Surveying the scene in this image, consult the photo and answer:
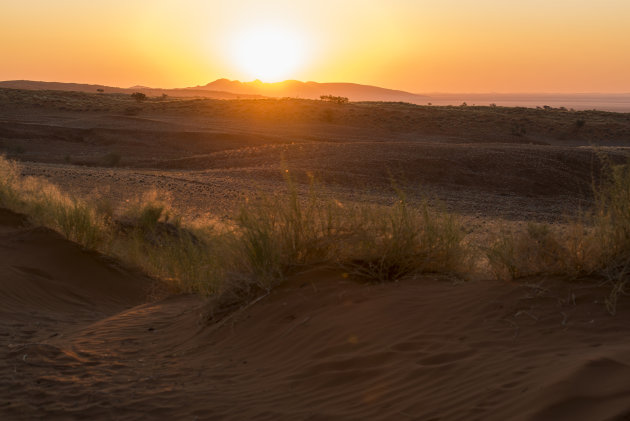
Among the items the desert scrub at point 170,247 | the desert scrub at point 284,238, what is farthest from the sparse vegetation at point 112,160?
the desert scrub at point 284,238

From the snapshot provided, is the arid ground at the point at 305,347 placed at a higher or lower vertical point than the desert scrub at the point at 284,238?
lower

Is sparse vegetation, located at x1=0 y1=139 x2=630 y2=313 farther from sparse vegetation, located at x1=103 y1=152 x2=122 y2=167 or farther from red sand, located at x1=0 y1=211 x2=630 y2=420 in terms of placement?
sparse vegetation, located at x1=103 y1=152 x2=122 y2=167

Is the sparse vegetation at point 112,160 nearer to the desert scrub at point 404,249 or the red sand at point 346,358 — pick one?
the red sand at point 346,358

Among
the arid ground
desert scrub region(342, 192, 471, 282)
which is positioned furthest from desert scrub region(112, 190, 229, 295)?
desert scrub region(342, 192, 471, 282)

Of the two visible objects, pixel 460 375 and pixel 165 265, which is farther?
pixel 165 265

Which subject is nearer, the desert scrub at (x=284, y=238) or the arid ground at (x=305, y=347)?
the arid ground at (x=305, y=347)

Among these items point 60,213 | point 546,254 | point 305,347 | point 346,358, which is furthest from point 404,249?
point 60,213

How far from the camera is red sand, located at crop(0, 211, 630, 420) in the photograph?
13.1 feet

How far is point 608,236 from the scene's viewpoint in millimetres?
5797

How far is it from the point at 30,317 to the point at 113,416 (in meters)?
4.21

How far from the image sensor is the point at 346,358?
522 centimetres

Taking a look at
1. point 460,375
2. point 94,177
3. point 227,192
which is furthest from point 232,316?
point 94,177

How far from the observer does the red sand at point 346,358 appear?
13.1 feet

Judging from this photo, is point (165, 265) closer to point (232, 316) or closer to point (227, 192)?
point (232, 316)
